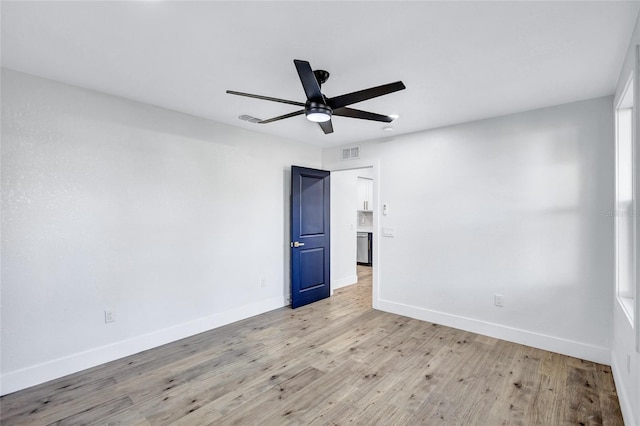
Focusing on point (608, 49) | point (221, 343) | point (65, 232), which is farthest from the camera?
point (221, 343)

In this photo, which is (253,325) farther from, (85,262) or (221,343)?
(85,262)

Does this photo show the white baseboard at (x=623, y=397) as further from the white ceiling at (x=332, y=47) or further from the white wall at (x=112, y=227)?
the white wall at (x=112, y=227)

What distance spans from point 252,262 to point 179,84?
7.95 feet

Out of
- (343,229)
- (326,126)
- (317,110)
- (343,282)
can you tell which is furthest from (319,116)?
(343,282)

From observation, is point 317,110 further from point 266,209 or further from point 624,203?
point 624,203

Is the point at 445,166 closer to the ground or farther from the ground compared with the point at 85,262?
farther from the ground

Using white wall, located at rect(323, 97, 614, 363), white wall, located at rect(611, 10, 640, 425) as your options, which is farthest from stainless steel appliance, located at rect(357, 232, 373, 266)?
white wall, located at rect(611, 10, 640, 425)

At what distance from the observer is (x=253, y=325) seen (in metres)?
3.87

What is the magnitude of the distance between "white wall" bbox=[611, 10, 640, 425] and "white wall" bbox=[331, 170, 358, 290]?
376cm

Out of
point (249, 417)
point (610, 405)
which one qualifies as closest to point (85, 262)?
point (249, 417)

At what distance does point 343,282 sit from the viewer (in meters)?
5.87

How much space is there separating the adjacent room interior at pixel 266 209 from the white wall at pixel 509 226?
21 millimetres

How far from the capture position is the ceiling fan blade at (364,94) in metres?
1.97

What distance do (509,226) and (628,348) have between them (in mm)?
1553
